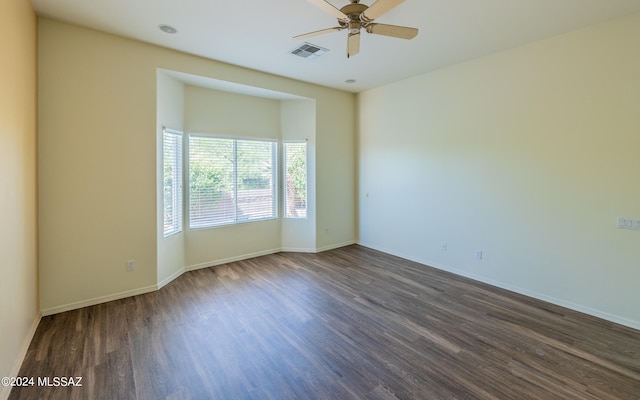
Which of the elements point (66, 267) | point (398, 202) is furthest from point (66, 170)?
point (398, 202)

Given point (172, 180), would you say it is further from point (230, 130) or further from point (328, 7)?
point (328, 7)

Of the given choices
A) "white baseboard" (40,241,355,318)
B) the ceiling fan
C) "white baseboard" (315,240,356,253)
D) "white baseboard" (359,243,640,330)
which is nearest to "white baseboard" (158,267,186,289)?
"white baseboard" (40,241,355,318)

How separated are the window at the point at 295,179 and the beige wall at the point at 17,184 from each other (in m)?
3.48

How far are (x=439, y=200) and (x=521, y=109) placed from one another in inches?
65.0

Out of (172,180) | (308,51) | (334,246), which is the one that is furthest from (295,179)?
(308,51)

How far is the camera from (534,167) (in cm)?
357

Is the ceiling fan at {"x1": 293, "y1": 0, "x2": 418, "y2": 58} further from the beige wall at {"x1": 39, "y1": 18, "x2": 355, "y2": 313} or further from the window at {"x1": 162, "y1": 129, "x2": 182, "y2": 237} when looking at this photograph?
the window at {"x1": 162, "y1": 129, "x2": 182, "y2": 237}

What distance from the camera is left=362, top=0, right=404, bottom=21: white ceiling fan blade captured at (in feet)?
7.14

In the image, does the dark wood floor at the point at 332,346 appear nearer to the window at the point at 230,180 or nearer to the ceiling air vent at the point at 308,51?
the window at the point at 230,180

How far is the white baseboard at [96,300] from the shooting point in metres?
3.13

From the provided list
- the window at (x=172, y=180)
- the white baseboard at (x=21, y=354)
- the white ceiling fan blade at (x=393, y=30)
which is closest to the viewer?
the white baseboard at (x=21, y=354)

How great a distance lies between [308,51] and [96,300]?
4038 millimetres

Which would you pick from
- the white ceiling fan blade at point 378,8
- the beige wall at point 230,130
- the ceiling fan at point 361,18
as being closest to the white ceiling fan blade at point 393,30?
the ceiling fan at point 361,18

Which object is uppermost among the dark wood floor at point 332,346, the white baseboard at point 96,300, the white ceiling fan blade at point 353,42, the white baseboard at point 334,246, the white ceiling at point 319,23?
the white ceiling at point 319,23
